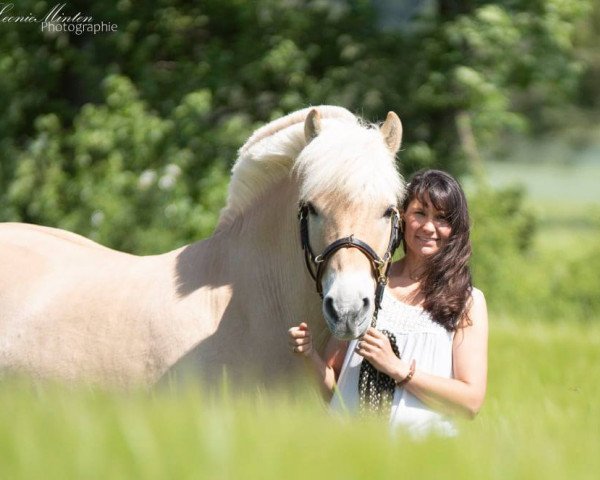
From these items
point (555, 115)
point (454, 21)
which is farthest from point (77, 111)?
point (555, 115)

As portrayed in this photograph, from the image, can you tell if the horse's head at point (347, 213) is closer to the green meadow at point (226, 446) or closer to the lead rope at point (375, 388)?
the lead rope at point (375, 388)

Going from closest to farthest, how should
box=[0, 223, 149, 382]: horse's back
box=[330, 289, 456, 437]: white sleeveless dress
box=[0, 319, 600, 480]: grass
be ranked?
box=[0, 319, 600, 480]: grass → box=[330, 289, 456, 437]: white sleeveless dress → box=[0, 223, 149, 382]: horse's back

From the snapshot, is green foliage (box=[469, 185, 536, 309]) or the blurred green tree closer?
the blurred green tree

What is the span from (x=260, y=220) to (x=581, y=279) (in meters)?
10.5

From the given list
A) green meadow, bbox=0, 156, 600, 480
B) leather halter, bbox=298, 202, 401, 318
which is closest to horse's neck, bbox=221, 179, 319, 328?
leather halter, bbox=298, 202, 401, 318

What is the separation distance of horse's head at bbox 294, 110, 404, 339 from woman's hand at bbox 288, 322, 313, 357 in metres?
0.18

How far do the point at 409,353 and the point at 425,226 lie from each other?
1.83 ft

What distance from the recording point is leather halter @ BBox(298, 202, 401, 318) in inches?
157

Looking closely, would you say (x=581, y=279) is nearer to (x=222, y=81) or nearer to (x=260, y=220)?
(x=222, y=81)

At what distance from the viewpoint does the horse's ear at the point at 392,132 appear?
4.48 meters

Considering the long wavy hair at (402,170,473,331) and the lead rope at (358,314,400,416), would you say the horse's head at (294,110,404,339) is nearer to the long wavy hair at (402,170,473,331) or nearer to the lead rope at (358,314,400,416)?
the long wavy hair at (402,170,473,331)

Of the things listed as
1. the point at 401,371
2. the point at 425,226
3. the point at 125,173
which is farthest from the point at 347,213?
the point at 125,173

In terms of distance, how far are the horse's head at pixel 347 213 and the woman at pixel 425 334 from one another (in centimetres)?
24

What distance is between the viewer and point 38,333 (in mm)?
4875
